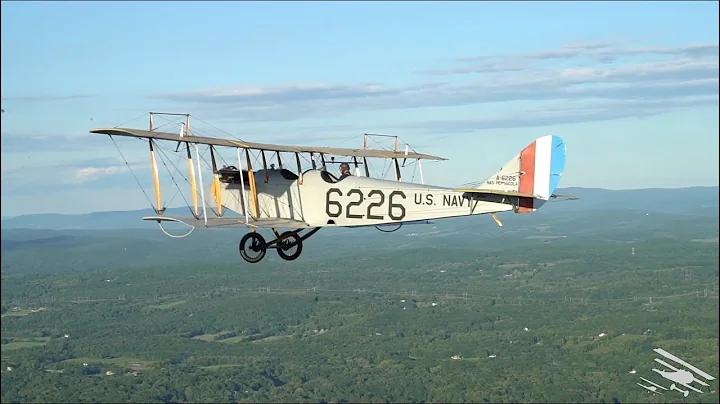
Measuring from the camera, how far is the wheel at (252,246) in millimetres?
30595

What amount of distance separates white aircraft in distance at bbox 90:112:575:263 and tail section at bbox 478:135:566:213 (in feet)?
0.09

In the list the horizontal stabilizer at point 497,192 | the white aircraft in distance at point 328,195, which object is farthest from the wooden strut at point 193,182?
the horizontal stabilizer at point 497,192

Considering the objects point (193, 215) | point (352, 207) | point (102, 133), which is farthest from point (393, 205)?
point (102, 133)

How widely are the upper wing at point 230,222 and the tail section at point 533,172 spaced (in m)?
5.52

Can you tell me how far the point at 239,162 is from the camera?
3012 cm

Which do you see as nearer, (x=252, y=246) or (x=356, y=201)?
(x=356, y=201)

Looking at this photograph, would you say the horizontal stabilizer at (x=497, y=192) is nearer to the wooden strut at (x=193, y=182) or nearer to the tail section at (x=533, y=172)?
the tail section at (x=533, y=172)

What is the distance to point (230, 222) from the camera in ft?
95.9

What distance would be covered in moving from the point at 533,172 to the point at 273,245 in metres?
7.99

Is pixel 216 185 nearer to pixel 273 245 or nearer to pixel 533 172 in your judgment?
pixel 273 245

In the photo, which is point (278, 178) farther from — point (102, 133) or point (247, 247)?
point (102, 133)

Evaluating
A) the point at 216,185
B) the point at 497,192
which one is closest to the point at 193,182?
the point at 216,185

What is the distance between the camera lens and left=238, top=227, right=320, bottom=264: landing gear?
30.6 meters

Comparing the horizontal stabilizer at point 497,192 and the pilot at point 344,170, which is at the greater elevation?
the pilot at point 344,170
